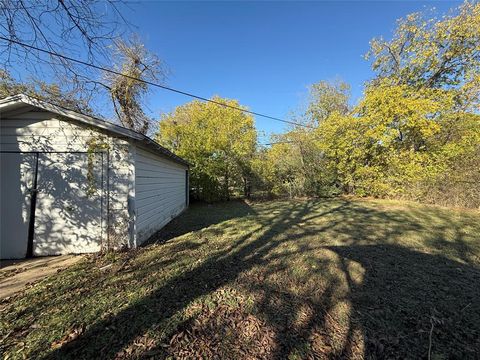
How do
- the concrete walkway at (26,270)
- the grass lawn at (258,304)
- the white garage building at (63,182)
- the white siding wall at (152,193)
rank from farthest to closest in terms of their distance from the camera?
the white siding wall at (152,193), the white garage building at (63,182), the concrete walkway at (26,270), the grass lawn at (258,304)

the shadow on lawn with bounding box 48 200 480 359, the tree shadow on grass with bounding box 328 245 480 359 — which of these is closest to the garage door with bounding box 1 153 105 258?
the shadow on lawn with bounding box 48 200 480 359

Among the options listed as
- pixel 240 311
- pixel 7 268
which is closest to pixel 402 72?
pixel 240 311

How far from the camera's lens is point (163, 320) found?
2424 mm

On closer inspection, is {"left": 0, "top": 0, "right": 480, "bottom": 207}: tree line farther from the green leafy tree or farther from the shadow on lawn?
the shadow on lawn

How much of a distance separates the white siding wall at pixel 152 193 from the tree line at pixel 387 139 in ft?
19.8

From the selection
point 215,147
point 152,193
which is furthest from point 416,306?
point 215,147

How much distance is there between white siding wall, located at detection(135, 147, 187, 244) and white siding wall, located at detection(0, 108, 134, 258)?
26cm

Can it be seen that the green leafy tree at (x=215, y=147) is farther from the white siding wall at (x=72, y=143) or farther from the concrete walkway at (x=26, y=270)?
the concrete walkway at (x=26, y=270)

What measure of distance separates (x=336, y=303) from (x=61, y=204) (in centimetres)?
525

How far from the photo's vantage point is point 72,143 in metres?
4.63

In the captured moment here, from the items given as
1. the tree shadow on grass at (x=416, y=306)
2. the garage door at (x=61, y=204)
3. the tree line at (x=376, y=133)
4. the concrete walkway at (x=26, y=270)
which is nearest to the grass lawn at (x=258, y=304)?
the tree shadow on grass at (x=416, y=306)

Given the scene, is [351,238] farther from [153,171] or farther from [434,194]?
[434,194]

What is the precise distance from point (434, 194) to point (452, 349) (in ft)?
38.8

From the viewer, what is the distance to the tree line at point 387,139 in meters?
12.2
